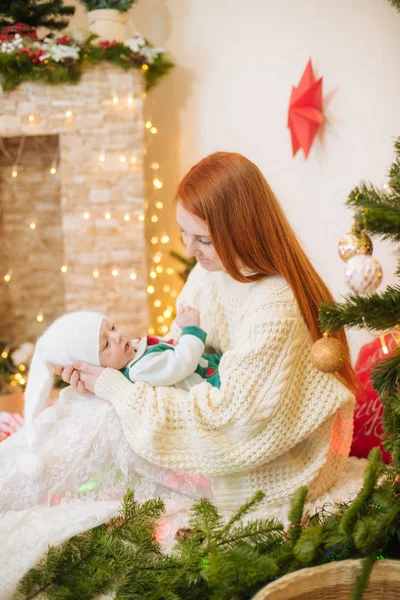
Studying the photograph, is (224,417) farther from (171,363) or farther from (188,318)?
(188,318)

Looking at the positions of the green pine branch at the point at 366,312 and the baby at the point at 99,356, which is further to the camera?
the baby at the point at 99,356

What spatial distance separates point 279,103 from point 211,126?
0.69 m

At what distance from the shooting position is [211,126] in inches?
166

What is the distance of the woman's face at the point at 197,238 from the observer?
1863mm

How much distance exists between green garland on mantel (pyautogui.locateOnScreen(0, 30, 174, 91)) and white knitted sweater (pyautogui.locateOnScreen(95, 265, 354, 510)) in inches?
99.5

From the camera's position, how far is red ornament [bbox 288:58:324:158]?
3242 millimetres

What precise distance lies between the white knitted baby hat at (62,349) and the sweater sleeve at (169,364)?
0.13 m

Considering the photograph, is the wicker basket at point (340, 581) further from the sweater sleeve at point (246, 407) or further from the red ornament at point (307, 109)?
the red ornament at point (307, 109)

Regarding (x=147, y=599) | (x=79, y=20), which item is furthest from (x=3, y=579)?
(x=79, y=20)

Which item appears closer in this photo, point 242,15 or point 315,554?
point 315,554

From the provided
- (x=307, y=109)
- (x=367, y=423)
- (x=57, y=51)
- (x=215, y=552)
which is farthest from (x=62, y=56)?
(x=215, y=552)

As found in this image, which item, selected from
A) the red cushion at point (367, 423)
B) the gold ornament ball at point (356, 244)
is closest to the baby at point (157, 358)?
the red cushion at point (367, 423)

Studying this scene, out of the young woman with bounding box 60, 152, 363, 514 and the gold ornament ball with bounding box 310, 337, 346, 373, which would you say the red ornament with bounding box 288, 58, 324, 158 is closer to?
the young woman with bounding box 60, 152, 363, 514

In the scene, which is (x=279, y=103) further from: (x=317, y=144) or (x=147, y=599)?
(x=147, y=599)
